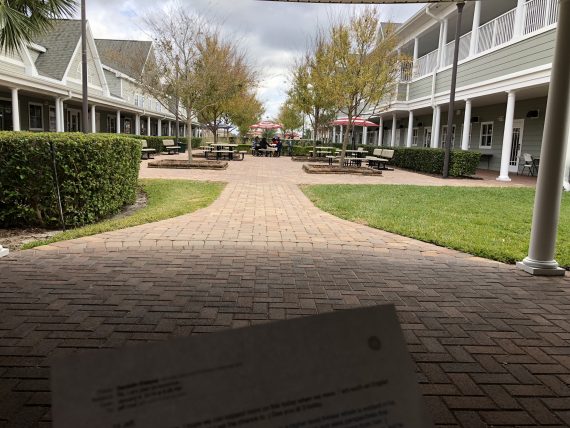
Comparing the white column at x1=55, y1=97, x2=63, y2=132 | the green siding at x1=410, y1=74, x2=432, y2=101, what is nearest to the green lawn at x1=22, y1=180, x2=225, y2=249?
the white column at x1=55, y1=97, x2=63, y2=132

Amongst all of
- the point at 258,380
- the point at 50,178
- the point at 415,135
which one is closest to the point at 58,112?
the point at 50,178

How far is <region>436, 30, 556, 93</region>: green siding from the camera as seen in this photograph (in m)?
14.4

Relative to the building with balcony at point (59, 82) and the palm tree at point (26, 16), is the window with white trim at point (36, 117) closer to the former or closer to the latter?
the building with balcony at point (59, 82)

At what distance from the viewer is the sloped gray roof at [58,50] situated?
2584 cm

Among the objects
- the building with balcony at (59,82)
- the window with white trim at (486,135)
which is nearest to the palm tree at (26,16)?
the building with balcony at (59,82)

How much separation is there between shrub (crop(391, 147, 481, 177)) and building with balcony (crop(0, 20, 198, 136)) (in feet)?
37.0

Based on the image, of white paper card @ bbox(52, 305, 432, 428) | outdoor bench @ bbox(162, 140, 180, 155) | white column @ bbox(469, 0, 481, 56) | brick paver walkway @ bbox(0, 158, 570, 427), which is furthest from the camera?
outdoor bench @ bbox(162, 140, 180, 155)

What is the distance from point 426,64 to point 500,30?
749cm

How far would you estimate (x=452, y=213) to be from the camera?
9133 mm

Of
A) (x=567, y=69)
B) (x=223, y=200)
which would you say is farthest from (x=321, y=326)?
(x=223, y=200)

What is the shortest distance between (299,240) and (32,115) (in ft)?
75.8

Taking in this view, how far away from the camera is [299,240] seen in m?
6.53

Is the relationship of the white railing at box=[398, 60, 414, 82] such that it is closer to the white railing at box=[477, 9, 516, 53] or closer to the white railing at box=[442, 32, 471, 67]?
the white railing at box=[442, 32, 471, 67]

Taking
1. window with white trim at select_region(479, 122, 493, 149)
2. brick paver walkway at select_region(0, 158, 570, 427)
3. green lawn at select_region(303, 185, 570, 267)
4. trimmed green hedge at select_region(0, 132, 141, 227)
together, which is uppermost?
window with white trim at select_region(479, 122, 493, 149)
